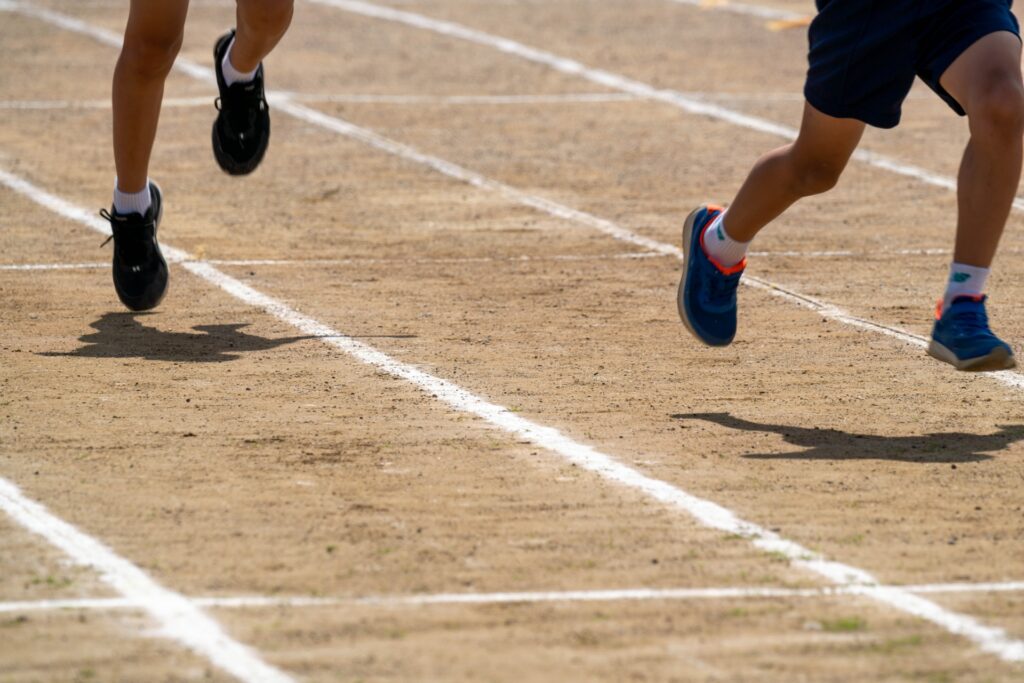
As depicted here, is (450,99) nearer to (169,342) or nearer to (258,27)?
(258,27)

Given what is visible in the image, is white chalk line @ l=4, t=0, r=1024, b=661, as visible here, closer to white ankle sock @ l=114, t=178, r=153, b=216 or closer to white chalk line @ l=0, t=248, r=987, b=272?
white chalk line @ l=0, t=248, r=987, b=272

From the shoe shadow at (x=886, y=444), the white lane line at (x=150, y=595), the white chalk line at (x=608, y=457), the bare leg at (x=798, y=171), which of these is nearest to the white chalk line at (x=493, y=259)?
the white chalk line at (x=608, y=457)

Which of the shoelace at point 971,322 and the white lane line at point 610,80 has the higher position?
the shoelace at point 971,322

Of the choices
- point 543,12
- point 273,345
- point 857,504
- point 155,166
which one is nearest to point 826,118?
point 857,504

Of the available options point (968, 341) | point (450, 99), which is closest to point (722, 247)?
point (968, 341)

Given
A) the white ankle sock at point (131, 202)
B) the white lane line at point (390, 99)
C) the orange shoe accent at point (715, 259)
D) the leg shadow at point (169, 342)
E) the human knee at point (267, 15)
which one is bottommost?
the white lane line at point (390, 99)

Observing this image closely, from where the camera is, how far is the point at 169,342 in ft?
24.9

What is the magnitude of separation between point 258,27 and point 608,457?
9.73 feet

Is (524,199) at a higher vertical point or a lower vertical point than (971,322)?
lower

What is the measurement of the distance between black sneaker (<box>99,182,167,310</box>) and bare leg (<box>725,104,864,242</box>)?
94.4 inches

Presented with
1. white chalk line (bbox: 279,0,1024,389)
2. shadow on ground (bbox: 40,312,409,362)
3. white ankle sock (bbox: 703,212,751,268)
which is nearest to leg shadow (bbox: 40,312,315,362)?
shadow on ground (bbox: 40,312,409,362)

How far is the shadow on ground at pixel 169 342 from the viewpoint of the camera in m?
7.36

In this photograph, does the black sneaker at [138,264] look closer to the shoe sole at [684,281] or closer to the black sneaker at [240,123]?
the black sneaker at [240,123]

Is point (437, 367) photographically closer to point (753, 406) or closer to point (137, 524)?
point (753, 406)
